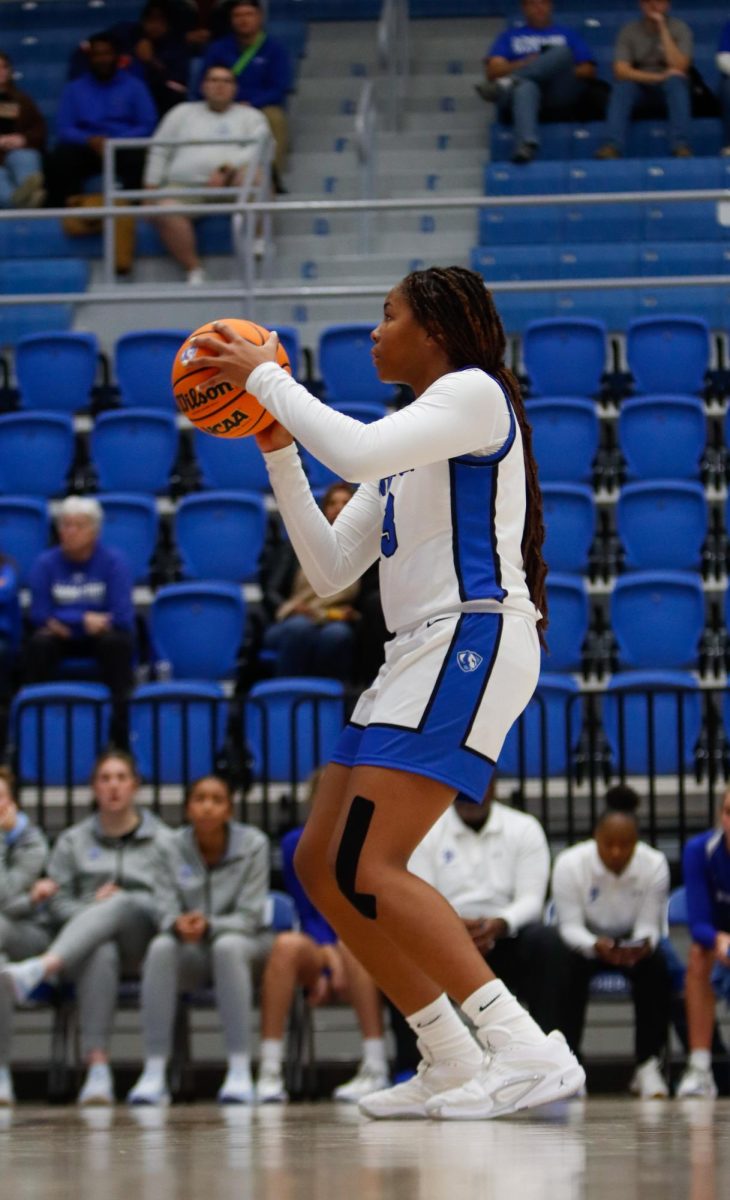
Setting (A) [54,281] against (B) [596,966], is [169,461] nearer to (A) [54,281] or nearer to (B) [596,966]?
(A) [54,281]

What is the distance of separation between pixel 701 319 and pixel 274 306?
103 inches

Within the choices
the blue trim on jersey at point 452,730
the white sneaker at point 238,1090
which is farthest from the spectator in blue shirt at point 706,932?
the blue trim on jersey at point 452,730

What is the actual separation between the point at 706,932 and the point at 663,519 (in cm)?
354

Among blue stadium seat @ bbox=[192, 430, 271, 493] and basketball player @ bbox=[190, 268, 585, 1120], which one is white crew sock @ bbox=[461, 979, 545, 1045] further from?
blue stadium seat @ bbox=[192, 430, 271, 493]

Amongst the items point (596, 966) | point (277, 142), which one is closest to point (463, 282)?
point (596, 966)

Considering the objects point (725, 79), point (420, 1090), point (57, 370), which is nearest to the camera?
point (420, 1090)

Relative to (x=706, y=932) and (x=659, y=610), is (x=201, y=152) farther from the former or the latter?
(x=706, y=932)

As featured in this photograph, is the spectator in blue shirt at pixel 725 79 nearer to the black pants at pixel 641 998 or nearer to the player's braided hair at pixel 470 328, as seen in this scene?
the black pants at pixel 641 998

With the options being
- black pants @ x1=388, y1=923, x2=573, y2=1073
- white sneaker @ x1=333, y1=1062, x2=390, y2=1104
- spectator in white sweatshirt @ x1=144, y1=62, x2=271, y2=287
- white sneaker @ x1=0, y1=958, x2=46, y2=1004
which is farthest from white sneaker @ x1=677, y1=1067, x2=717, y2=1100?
spectator in white sweatshirt @ x1=144, y1=62, x2=271, y2=287

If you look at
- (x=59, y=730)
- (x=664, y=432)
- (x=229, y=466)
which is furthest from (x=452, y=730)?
(x=229, y=466)

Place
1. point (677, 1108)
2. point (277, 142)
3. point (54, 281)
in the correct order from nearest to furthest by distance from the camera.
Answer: point (677, 1108) < point (54, 281) < point (277, 142)

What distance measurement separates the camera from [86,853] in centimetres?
884

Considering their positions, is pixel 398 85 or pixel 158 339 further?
pixel 398 85

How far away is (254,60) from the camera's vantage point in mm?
15180
